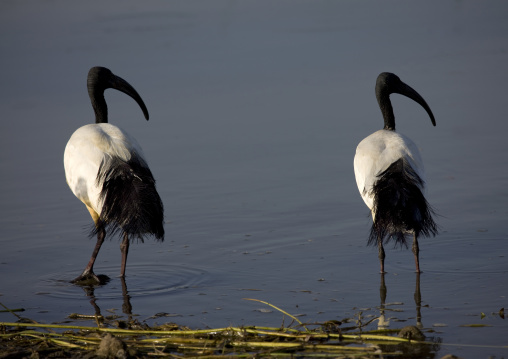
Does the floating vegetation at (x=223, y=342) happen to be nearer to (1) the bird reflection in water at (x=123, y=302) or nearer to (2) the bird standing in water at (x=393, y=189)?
(1) the bird reflection in water at (x=123, y=302)

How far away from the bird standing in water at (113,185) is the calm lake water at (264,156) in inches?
16.0

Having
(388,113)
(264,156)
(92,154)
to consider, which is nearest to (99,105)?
(92,154)

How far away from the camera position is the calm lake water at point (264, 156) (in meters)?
6.61

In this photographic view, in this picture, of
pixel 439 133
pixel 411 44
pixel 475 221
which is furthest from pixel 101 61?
pixel 475 221

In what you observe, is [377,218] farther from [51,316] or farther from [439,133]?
[439,133]

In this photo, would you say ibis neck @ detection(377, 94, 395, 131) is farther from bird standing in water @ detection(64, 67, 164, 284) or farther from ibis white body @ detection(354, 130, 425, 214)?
bird standing in water @ detection(64, 67, 164, 284)

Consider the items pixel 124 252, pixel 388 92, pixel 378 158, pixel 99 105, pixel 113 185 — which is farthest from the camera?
pixel 388 92

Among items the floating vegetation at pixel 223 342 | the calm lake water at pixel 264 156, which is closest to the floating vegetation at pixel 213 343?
the floating vegetation at pixel 223 342

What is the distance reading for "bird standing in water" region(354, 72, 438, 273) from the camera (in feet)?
22.7

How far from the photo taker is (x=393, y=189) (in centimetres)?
704

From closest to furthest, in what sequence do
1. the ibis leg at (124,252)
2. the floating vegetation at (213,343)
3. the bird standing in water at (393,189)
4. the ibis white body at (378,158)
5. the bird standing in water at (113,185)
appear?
the floating vegetation at (213,343) → the bird standing in water at (393,189) → the bird standing in water at (113,185) → the ibis leg at (124,252) → the ibis white body at (378,158)

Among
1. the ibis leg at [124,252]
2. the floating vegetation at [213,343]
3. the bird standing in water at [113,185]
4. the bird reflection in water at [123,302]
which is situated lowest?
the floating vegetation at [213,343]

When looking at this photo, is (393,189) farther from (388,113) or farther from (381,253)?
(388,113)

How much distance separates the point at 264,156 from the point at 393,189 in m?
3.92
